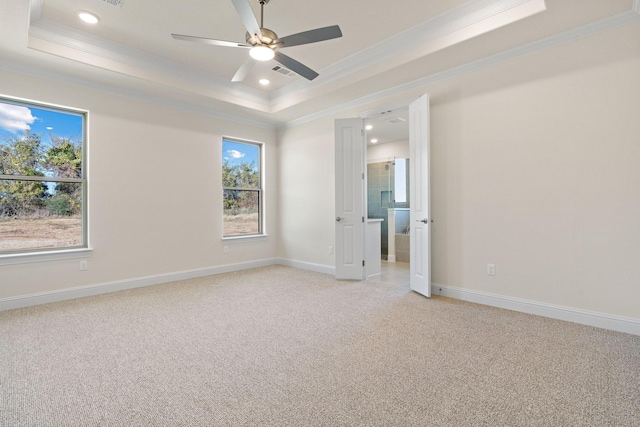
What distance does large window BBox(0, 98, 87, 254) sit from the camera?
352cm

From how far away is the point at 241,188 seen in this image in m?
5.62

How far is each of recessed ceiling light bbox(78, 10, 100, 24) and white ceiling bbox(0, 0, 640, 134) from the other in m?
0.06

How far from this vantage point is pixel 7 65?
11.1 feet

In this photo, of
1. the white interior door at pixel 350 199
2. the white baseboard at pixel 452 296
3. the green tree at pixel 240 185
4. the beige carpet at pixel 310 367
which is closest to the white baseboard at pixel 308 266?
the white baseboard at pixel 452 296

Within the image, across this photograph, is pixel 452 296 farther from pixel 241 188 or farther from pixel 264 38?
pixel 241 188

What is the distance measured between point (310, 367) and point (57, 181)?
385cm

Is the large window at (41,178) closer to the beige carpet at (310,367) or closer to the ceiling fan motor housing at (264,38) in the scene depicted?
the beige carpet at (310,367)

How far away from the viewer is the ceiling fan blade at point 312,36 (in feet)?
8.02

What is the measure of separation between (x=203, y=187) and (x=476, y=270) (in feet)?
13.5

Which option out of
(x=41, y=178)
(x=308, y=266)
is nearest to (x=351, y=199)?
(x=308, y=266)

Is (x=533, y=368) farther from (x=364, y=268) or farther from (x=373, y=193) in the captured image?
(x=373, y=193)

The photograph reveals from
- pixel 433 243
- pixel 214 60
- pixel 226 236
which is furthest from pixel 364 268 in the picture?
pixel 214 60

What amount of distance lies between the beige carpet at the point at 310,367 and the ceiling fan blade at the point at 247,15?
251 centimetres

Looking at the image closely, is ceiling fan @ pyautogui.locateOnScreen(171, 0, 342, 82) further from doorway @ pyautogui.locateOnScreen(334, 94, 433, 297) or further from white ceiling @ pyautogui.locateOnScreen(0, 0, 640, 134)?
doorway @ pyautogui.locateOnScreen(334, 94, 433, 297)
